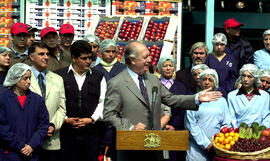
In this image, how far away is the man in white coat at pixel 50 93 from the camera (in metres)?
6.38

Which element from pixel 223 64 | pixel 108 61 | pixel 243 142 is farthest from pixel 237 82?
pixel 108 61

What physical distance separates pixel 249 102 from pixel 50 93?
106 inches

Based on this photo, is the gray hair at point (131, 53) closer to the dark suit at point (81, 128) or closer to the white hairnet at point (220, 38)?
the dark suit at point (81, 128)

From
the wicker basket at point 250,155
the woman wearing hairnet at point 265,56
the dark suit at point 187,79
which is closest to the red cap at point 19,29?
the dark suit at point 187,79

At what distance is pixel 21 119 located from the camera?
19.7 feet

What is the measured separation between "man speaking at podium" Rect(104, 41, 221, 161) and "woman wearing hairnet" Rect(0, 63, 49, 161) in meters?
1.01

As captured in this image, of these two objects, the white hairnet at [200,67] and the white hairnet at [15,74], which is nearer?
the white hairnet at [15,74]

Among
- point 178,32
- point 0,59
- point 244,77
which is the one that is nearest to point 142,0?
point 178,32

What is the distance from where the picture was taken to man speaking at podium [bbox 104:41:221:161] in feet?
17.5

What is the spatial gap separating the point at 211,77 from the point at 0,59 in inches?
105

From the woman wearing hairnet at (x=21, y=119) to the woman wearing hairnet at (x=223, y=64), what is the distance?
10.5ft

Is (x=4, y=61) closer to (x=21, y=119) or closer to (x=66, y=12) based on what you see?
(x=21, y=119)

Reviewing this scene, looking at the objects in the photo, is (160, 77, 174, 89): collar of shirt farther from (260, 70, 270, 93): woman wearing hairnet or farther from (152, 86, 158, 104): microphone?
(152, 86, 158, 104): microphone

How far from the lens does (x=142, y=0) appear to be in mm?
10398
